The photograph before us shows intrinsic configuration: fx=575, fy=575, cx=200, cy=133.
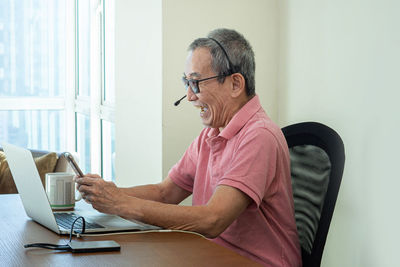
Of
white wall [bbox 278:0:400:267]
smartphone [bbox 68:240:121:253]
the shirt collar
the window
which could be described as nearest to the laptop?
smartphone [bbox 68:240:121:253]

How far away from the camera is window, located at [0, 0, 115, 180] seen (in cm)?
489

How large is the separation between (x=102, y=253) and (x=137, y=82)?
153cm

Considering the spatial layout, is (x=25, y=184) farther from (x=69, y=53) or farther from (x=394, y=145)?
(x=69, y=53)

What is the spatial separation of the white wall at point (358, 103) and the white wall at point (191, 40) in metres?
0.19

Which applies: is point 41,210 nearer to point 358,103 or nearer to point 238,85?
point 238,85

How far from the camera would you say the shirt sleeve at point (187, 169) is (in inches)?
77.9

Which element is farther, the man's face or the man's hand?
the man's face

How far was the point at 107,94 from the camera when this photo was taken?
4.11m

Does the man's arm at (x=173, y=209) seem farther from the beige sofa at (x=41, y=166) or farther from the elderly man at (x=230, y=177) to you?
the beige sofa at (x=41, y=166)

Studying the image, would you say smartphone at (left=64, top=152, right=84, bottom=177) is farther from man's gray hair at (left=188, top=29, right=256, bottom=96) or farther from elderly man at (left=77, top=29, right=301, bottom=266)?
man's gray hair at (left=188, top=29, right=256, bottom=96)

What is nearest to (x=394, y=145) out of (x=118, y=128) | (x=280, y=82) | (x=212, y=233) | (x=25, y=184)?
(x=212, y=233)

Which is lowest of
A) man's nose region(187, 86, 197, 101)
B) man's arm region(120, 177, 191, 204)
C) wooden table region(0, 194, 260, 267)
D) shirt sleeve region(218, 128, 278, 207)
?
man's arm region(120, 177, 191, 204)

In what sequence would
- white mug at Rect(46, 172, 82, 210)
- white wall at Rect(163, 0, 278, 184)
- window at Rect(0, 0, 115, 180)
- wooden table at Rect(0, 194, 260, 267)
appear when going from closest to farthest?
1. wooden table at Rect(0, 194, 260, 267)
2. white mug at Rect(46, 172, 82, 210)
3. white wall at Rect(163, 0, 278, 184)
4. window at Rect(0, 0, 115, 180)

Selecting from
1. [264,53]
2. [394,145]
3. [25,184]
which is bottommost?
[25,184]
